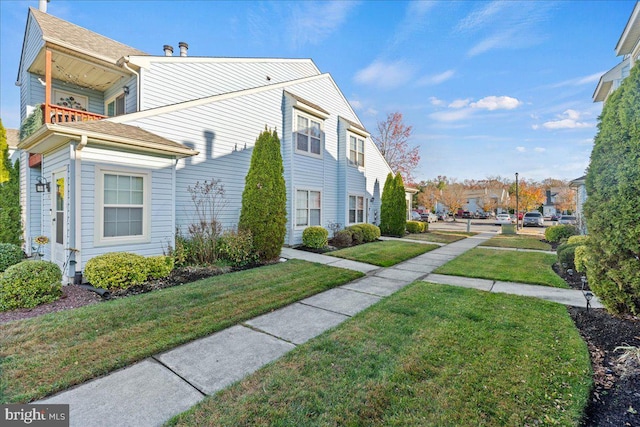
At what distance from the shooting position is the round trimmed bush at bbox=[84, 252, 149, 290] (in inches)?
210

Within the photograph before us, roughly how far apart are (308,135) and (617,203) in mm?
10080

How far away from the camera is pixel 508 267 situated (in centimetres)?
805

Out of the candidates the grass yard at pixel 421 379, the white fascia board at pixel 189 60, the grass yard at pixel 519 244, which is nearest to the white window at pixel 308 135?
the white fascia board at pixel 189 60

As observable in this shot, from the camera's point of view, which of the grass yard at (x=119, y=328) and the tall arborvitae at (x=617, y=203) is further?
the tall arborvitae at (x=617, y=203)

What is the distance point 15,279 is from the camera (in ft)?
14.8

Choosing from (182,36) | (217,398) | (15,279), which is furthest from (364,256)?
(182,36)

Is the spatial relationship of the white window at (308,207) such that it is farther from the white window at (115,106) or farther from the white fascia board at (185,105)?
the white window at (115,106)

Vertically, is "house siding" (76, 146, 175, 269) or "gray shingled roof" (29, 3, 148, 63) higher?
"gray shingled roof" (29, 3, 148, 63)

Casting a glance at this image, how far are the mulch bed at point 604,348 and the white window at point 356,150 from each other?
10.4 metres

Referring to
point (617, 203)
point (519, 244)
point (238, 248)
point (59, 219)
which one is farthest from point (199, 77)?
point (519, 244)

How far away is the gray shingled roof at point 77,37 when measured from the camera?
7.89 m

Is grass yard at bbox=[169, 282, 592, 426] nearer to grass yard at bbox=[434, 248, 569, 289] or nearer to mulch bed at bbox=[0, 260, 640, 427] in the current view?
mulch bed at bbox=[0, 260, 640, 427]

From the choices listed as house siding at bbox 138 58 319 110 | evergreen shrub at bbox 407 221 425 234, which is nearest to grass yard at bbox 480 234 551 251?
evergreen shrub at bbox 407 221 425 234

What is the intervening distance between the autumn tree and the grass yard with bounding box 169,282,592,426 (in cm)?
2622
